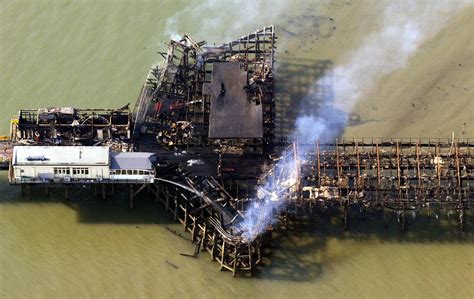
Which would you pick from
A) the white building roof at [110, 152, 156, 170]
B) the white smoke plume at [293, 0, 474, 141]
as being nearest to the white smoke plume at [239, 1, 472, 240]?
the white smoke plume at [293, 0, 474, 141]

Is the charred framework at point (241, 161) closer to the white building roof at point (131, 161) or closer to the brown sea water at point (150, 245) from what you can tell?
the white building roof at point (131, 161)

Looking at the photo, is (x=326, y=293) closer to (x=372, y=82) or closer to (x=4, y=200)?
(x=372, y=82)

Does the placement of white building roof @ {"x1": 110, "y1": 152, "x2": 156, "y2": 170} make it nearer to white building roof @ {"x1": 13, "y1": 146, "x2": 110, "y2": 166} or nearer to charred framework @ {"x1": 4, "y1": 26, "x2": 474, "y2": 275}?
white building roof @ {"x1": 13, "y1": 146, "x2": 110, "y2": 166}

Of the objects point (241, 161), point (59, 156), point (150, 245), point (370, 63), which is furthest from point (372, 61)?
point (59, 156)

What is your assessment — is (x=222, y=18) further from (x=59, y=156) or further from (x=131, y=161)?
(x=59, y=156)

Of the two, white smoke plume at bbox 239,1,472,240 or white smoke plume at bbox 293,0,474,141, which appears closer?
white smoke plume at bbox 239,1,472,240

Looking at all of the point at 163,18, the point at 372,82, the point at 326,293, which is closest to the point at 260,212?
the point at 326,293

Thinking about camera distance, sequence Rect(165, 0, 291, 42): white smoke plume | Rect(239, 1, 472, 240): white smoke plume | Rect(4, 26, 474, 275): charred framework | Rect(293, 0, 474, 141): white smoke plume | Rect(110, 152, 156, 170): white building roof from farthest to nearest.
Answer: Rect(165, 0, 291, 42): white smoke plume
Rect(293, 0, 474, 141): white smoke plume
Rect(239, 1, 472, 240): white smoke plume
Rect(110, 152, 156, 170): white building roof
Rect(4, 26, 474, 275): charred framework
